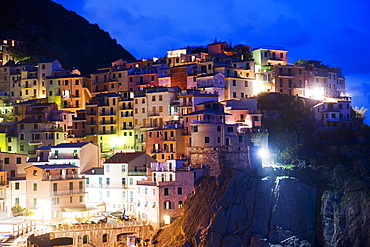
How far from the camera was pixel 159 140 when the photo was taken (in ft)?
246

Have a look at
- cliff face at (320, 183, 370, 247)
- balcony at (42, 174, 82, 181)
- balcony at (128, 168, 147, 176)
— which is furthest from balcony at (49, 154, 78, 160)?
cliff face at (320, 183, 370, 247)

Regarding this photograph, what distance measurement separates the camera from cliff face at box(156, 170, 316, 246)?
6131 cm

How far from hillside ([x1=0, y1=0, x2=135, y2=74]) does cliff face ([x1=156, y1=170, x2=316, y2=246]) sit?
206 feet

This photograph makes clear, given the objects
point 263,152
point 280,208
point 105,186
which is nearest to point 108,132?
point 105,186

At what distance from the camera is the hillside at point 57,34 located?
11906 centimetres

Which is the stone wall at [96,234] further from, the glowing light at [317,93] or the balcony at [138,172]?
the glowing light at [317,93]

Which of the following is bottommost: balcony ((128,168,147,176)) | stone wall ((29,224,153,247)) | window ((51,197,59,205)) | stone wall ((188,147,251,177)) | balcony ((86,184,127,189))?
stone wall ((29,224,153,247))

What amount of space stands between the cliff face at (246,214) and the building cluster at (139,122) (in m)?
2.41

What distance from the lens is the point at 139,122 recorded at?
84.1 m

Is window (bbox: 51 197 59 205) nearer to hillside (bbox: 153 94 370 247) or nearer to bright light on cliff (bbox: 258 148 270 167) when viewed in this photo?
hillside (bbox: 153 94 370 247)

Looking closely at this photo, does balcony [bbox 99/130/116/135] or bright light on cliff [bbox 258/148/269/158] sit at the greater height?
balcony [bbox 99/130/116/135]

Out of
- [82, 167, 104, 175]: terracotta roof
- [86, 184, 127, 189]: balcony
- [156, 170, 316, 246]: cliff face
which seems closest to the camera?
[156, 170, 316, 246]: cliff face

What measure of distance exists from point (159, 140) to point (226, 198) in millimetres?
14880

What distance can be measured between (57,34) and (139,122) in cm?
6537
